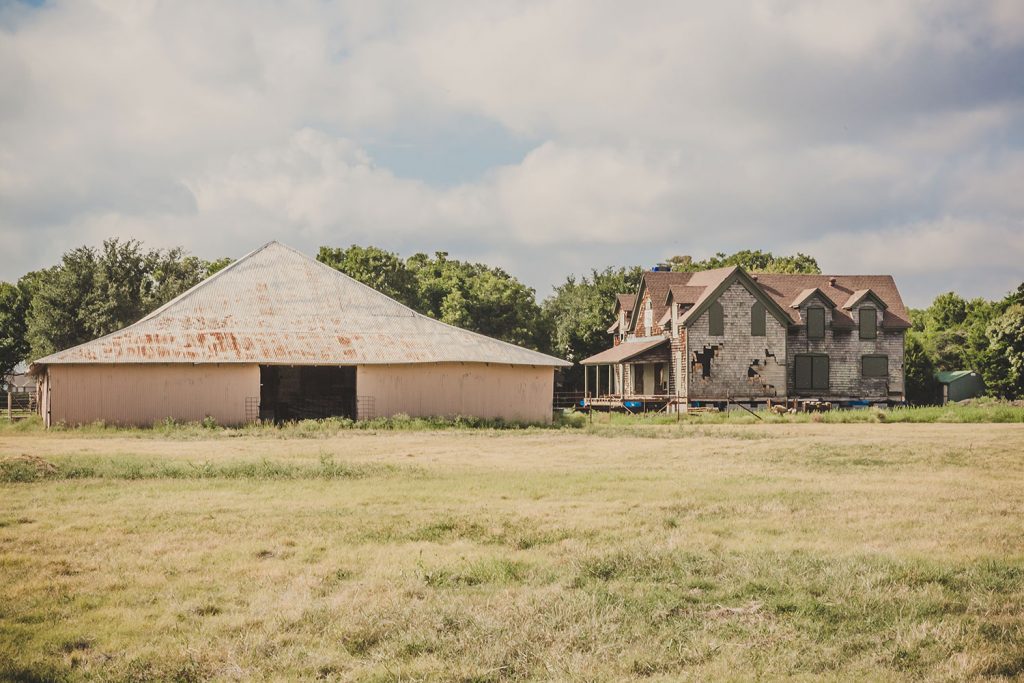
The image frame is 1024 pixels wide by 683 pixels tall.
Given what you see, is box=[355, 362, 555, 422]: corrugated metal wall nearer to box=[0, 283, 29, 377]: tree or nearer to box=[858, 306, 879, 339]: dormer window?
box=[858, 306, 879, 339]: dormer window

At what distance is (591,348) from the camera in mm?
57250

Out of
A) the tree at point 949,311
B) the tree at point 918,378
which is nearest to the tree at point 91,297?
the tree at point 918,378

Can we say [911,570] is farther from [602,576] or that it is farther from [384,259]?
[384,259]

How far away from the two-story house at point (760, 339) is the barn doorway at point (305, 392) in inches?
497

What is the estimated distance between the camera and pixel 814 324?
4662 centimetres

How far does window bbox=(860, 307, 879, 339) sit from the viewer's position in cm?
4709

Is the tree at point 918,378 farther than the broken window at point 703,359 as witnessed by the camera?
Yes

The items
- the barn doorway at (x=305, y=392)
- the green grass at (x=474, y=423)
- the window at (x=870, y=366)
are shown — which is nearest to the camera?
the green grass at (x=474, y=423)

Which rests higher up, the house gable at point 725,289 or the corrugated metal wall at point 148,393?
the house gable at point 725,289

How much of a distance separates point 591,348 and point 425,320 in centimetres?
2099

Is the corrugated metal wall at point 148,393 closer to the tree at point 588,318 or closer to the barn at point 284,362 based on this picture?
the barn at point 284,362

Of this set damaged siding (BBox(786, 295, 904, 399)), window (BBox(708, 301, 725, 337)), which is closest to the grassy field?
window (BBox(708, 301, 725, 337))

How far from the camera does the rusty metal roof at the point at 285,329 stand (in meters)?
31.9

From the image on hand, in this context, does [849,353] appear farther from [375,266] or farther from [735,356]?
[375,266]
